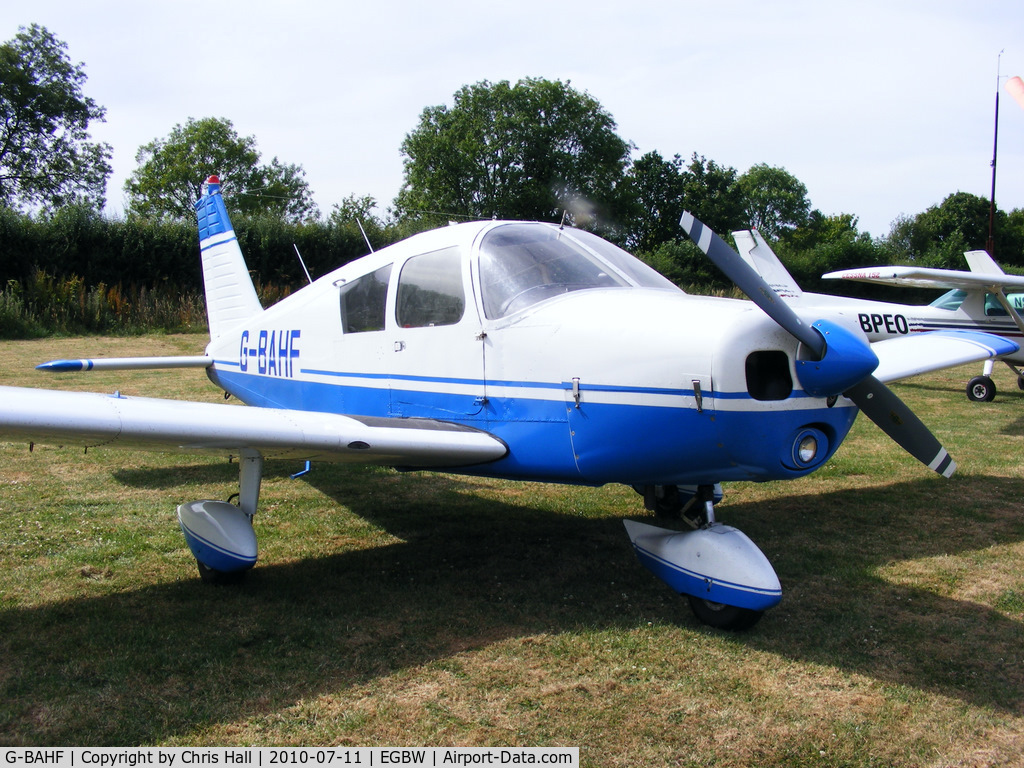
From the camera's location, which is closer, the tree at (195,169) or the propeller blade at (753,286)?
the propeller blade at (753,286)

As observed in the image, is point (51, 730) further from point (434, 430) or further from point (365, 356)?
point (365, 356)

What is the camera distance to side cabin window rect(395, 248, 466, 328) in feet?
15.0

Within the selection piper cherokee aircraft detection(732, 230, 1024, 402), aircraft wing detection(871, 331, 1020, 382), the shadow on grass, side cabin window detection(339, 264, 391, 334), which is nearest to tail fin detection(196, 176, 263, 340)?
side cabin window detection(339, 264, 391, 334)

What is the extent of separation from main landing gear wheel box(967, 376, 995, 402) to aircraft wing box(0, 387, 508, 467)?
→ 40.6 feet

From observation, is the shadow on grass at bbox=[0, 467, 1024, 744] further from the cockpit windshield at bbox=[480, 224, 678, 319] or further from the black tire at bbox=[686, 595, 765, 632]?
the cockpit windshield at bbox=[480, 224, 678, 319]

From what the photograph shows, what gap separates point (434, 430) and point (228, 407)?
3.55ft

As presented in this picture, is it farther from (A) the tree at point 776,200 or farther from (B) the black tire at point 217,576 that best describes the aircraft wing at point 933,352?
(A) the tree at point 776,200

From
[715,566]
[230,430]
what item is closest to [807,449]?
[715,566]

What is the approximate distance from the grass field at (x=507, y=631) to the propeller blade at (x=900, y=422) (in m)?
0.84

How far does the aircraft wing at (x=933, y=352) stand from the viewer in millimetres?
6840

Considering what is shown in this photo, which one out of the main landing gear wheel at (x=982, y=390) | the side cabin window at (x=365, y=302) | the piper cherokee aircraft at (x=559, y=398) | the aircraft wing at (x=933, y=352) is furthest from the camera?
the main landing gear wheel at (x=982, y=390)

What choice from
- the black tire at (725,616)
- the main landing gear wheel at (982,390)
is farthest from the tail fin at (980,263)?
the black tire at (725,616)

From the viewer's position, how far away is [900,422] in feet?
13.2

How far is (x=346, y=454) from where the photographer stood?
4.05 m
